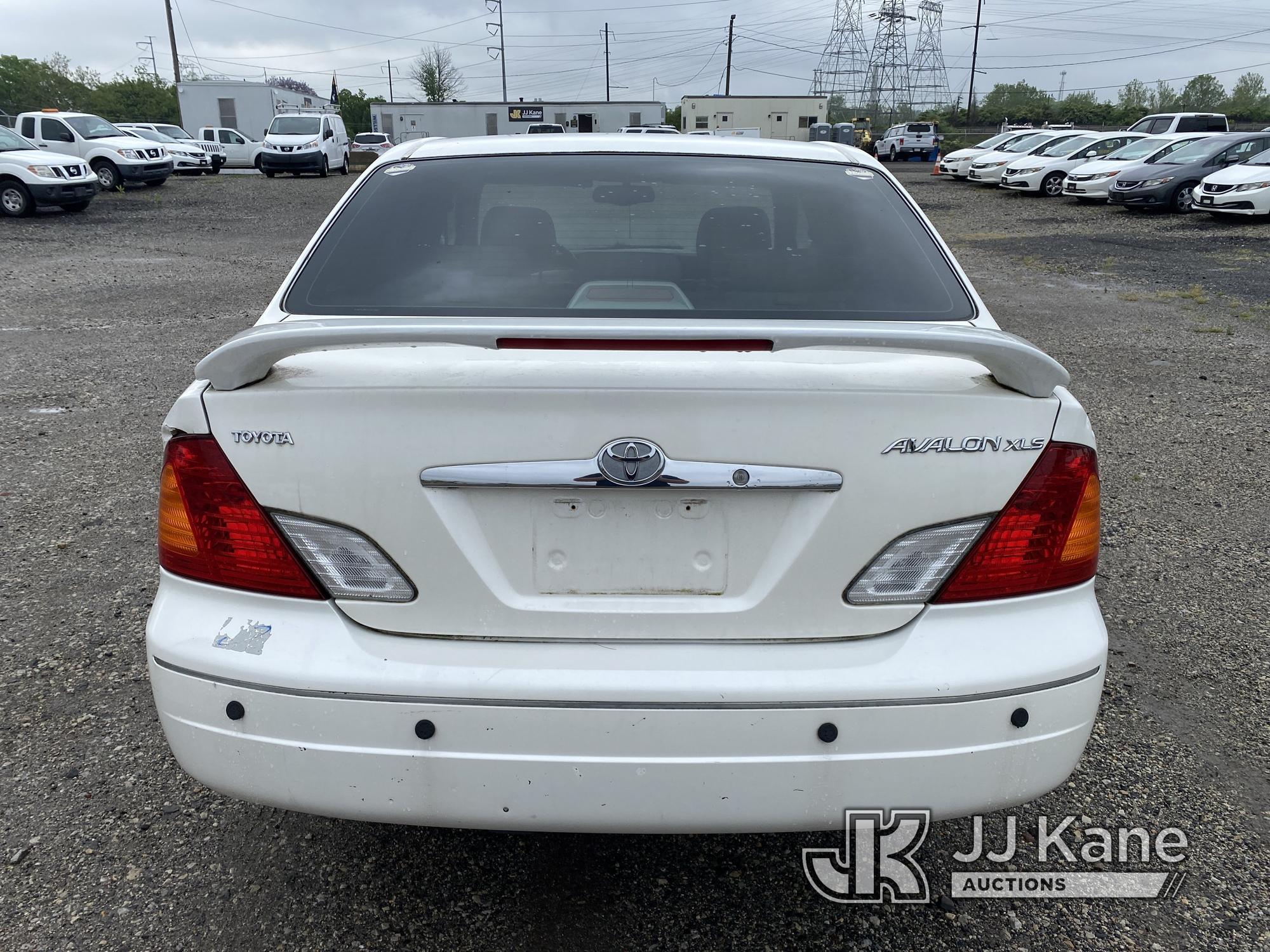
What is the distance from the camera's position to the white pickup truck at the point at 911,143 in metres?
49.4

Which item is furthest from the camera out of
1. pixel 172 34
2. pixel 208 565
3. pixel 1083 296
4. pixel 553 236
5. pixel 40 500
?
pixel 172 34

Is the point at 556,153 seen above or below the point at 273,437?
above

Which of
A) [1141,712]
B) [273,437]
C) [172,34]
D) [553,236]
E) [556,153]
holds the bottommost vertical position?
[1141,712]

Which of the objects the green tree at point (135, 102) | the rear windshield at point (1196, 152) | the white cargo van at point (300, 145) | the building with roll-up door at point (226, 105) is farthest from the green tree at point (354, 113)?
the rear windshield at point (1196, 152)

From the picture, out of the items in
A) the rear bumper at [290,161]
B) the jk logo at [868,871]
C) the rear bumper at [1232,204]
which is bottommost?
the jk logo at [868,871]

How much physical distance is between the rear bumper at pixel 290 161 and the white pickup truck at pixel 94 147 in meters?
5.66

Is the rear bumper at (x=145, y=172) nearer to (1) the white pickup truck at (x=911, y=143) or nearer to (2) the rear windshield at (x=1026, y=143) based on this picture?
(2) the rear windshield at (x=1026, y=143)

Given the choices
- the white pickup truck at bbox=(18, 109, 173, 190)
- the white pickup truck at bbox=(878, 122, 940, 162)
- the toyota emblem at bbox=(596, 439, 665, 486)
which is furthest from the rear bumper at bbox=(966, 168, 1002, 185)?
the toyota emblem at bbox=(596, 439, 665, 486)

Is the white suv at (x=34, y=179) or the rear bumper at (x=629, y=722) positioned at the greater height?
the white suv at (x=34, y=179)

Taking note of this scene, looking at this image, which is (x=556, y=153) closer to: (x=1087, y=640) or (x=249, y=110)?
(x=1087, y=640)

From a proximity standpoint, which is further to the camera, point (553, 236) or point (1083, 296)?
point (1083, 296)

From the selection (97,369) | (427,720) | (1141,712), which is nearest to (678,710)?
(427,720)

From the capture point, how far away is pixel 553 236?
2.61 meters

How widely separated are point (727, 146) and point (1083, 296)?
32.4 feet
